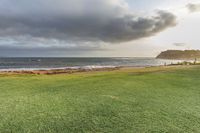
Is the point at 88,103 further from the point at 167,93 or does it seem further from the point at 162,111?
the point at 167,93

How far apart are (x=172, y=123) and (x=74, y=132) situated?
8.88ft

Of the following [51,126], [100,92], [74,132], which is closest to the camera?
[74,132]

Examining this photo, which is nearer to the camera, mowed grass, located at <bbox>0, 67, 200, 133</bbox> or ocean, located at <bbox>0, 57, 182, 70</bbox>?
mowed grass, located at <bbox>0, 67, 200, 133</bbox>

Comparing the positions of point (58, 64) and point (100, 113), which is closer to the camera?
point (100, 113)

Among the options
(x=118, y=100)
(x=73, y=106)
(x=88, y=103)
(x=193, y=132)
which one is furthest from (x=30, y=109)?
(x=193, y=132)

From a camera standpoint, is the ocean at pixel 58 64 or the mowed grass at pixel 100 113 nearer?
the mowed grass at pixel 100 113

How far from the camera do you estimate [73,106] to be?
8.27m

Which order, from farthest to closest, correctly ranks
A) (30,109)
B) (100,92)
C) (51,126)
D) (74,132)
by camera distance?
(100,92) < (30,109) < (51,126) < (74,132)

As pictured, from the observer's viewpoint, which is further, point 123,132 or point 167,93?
Answer: point 167,93

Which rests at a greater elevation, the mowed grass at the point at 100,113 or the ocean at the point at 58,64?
the mowed grass at the point at 100,113

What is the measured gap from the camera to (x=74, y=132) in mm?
Result: 5875

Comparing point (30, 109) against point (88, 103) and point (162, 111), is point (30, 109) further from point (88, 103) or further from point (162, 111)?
point (162, 111)

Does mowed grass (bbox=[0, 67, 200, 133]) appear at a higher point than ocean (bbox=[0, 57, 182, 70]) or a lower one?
higher

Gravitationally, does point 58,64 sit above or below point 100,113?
below
